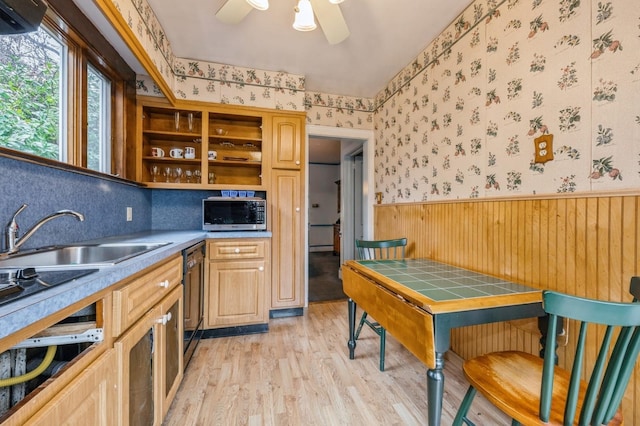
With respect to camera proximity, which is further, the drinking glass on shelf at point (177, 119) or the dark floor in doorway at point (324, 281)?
the dark floor in doorway at point (324, 281)

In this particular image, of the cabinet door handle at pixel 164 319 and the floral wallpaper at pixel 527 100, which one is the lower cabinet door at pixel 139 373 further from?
the floral wallpaper at pixel 527 100

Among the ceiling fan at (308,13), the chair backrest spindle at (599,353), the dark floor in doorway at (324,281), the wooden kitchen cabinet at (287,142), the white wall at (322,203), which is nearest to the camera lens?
the chair backrest spindle at (599,353)

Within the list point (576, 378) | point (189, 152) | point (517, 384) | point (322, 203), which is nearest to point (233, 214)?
point (189, 152)

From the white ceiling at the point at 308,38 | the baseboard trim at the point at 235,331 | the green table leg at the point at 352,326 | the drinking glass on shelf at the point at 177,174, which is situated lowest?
the baseboard trim at the point at 235,331

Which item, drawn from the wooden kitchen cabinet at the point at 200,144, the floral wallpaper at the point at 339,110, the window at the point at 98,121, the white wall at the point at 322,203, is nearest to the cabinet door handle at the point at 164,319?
the window at the point at 98,121

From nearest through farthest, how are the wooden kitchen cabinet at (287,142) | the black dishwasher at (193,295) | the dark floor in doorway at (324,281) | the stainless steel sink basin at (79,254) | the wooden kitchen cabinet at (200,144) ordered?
the stainless steel sink basin at (79,254)
the black dishwasher at (193,295)
the wooden kitchen cabinet at (200,144)
the wooden kitchen cabinet at (287,142)
the dark floor in doorway at (324,281)

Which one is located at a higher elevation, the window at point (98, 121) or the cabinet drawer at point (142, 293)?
the window at point (98, 121)

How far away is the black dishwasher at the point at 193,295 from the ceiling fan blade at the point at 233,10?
1.54 metres

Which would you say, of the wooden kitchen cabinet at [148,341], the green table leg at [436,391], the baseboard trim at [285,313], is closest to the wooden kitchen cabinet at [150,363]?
the wooden kitchen cabinet at [148,341]

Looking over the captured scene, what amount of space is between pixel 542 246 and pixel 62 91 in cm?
284

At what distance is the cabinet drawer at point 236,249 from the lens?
227 cm

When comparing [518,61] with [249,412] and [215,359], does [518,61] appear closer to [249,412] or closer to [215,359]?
[249,412]

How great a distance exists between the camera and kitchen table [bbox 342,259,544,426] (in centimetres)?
105

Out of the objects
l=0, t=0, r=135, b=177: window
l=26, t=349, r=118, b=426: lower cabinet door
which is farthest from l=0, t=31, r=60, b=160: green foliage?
l=26, t=349, r=118, b=426: lower cabinet door
